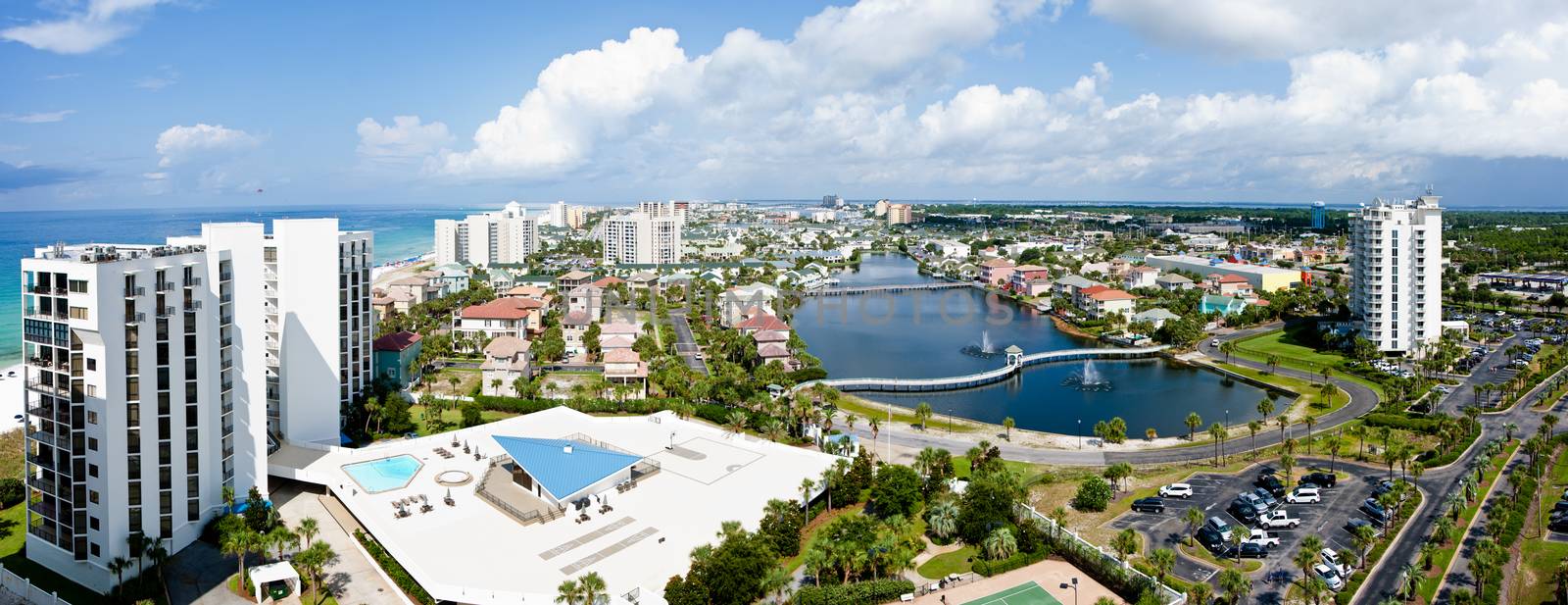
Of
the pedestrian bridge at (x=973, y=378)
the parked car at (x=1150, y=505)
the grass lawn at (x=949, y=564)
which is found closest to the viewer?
the grass lawn at (x=949, y=564)

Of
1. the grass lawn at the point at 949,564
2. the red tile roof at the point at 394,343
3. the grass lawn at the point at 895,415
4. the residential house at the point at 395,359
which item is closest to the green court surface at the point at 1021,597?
the grass lawn at the point at 949,564

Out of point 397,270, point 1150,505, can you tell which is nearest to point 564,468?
point 1150,505

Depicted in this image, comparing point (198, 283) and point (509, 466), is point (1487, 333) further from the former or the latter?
point (198, 283)

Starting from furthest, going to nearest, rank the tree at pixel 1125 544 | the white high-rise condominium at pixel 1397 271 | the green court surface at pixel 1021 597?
the white high-rise condominium at pixel 1397 271 < the tree at pixel 1125 544 < the green court surface at pixel 1021 597

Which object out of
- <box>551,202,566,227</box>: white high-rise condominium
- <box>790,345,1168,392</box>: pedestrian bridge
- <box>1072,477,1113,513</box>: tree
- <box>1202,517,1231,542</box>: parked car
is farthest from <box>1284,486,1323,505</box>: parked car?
<box>551,202,566,227</box>: white high-rise condominium

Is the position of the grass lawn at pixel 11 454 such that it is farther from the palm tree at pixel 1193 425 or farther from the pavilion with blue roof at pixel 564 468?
the palm tree at pixel 1193 425

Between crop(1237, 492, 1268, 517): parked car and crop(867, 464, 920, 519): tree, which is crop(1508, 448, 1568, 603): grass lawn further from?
crop(867, 464, 920, 519): tree

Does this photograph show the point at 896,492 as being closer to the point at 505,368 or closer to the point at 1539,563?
the point at 1539,563

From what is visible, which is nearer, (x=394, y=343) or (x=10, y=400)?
(x=10, y=400)
